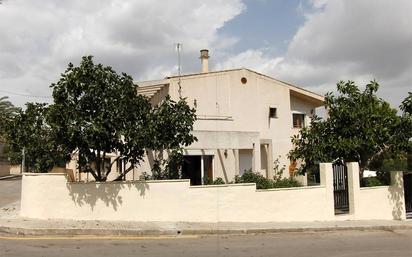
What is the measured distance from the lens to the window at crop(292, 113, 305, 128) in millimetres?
27719

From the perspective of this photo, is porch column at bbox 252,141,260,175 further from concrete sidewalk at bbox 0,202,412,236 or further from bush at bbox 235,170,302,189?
concrete sidewalk at bbox 0,202,412,236

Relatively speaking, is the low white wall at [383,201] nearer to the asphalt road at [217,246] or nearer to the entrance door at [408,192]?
the entrance door at [408,192]

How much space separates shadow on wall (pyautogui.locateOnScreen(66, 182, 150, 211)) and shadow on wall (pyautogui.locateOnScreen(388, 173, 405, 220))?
31.3 feet

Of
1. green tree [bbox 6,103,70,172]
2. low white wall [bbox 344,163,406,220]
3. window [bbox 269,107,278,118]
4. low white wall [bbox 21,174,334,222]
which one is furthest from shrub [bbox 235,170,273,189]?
window [bbox 269,107,278,118]

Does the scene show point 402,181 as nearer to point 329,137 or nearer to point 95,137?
point 329,137

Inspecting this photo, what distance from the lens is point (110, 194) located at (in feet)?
45.9

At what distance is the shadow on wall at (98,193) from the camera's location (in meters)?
13.9

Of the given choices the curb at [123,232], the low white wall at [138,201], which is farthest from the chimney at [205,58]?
the curb at [123,232]

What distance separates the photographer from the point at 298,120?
27.9 meters

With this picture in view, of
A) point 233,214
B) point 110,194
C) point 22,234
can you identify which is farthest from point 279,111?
point 22,234

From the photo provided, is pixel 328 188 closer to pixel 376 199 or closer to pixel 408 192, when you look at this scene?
pixel 376 199

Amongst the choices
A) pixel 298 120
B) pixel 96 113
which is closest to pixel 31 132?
pixel 96 113

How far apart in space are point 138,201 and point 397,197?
31.5 feet

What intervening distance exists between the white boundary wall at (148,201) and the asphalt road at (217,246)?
1.80 meters
